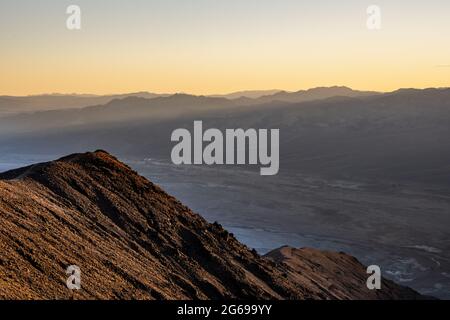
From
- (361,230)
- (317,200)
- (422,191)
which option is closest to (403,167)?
(422,191)

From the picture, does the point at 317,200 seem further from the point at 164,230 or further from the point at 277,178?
the point at 164,230

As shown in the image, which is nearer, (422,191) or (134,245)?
(134,245)

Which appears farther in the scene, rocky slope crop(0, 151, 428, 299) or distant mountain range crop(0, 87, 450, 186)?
distant mountain range crop(0, 87, 450, 186)

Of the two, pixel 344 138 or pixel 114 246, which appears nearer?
pixel 114 246

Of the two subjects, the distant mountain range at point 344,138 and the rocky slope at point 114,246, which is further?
the distant mountain range at point 344,138
